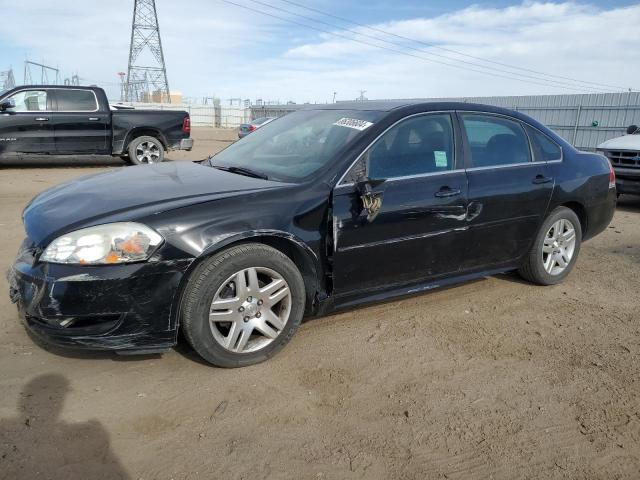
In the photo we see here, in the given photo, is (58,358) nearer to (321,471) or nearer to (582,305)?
(321,471)

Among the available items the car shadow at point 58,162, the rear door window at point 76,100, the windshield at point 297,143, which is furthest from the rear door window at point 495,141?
the car shadow at point 58,162

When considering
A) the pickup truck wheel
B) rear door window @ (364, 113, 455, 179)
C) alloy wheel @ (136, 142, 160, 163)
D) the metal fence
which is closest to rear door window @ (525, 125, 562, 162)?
rear door window @ (364, 113, 455, 179)

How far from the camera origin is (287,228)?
3230mm

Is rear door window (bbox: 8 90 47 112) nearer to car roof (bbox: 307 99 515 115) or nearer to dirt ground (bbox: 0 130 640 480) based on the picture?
dirt ground (bbox: 0 130 640 480)

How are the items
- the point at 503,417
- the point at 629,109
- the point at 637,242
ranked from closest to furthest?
the point at 503,417, the point at 637,242, the point at 629,109

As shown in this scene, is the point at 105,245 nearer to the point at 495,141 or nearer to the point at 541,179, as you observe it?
the point at 495,141

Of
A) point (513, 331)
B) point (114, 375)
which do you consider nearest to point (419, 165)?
point (513, 331)

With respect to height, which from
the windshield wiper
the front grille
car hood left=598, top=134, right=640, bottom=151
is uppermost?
car hood left=598, top=134, right=640, bottom=151

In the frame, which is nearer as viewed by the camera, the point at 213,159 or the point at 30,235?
the point at 30,235

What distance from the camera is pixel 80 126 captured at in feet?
39.0

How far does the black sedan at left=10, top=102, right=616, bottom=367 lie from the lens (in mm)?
2873

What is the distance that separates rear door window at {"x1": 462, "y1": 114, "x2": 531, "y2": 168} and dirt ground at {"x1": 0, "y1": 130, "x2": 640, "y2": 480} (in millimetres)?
1229

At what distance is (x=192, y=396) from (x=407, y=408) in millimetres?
1164

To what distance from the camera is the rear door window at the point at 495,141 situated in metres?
4.13
